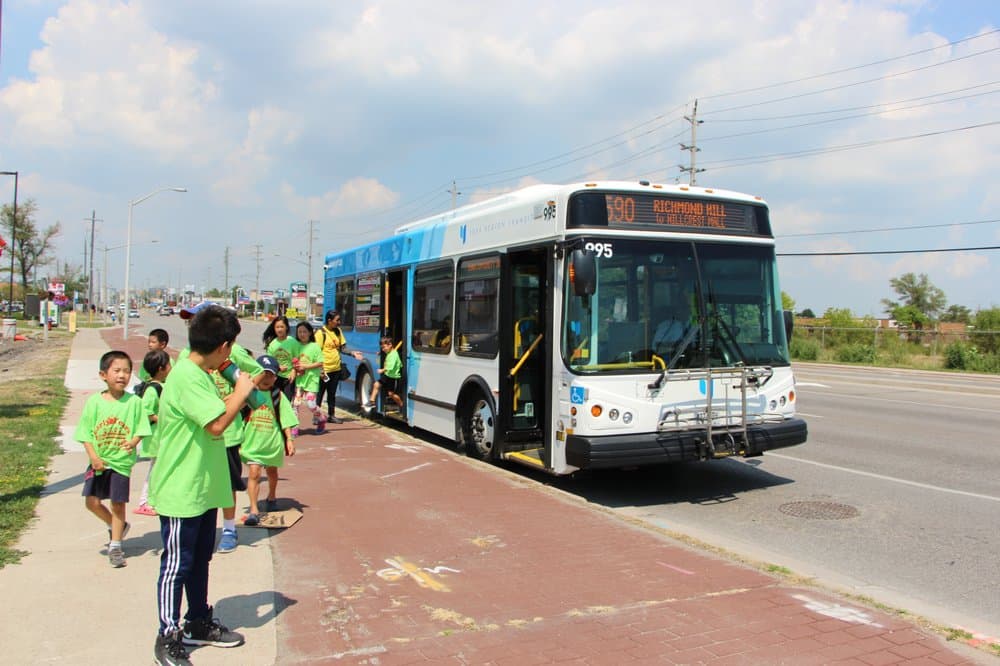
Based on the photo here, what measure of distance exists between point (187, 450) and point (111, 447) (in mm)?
2045

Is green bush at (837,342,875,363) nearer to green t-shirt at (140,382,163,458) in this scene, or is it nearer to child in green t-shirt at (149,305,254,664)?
green t-shirt at (140,382,163,458)

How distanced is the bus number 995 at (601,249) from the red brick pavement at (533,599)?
94.6 inches

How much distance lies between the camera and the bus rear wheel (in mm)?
9047

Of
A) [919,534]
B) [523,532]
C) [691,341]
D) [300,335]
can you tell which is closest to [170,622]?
[523,532]

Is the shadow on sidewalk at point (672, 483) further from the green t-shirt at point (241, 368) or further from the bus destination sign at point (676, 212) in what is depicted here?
the green t-shirt at point (241, 368)

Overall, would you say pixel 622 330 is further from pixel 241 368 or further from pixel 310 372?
pixel 310 372

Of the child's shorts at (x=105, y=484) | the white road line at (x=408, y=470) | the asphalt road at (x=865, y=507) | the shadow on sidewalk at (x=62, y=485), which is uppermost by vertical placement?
the child's shorts at (x=105, y=484)

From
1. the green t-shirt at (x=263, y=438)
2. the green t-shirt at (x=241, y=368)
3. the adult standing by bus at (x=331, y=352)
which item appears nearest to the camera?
the green t-shirt at (x=241, y=368)

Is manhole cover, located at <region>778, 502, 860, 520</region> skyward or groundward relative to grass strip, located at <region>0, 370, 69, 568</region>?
groundward

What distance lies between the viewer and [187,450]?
390 centimetres

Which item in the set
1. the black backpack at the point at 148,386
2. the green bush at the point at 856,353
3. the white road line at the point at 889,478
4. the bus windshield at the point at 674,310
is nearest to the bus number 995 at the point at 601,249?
the bus windshield at the point at 674,310

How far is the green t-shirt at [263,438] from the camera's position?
20.7ft

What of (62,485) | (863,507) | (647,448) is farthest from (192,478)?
(863,507)

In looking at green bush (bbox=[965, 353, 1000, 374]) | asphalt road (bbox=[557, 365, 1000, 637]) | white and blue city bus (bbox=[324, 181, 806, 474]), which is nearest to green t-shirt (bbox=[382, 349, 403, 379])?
white and blue city bus (bbox=[324, 181, 806, 474])
